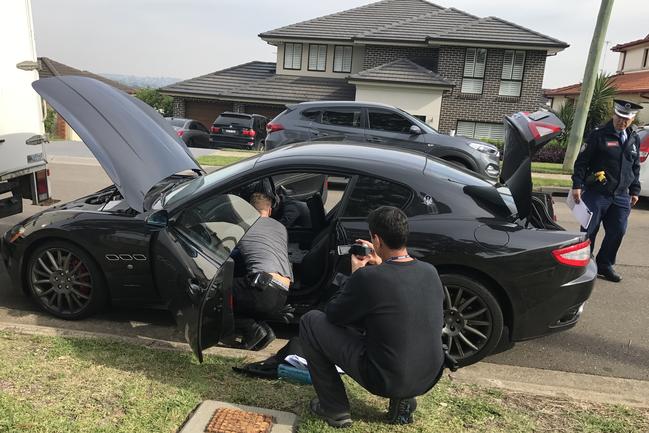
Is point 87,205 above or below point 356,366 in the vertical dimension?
above

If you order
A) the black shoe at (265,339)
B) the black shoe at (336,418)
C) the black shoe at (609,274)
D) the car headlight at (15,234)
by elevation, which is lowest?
the black shoe at (609,274)

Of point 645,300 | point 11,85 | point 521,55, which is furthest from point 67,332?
point 521,55

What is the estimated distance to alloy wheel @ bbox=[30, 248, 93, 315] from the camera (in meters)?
3.97

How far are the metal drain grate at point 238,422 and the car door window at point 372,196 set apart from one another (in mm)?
1512

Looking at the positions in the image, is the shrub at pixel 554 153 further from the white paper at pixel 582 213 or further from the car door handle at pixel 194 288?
the car door handle at pixel 194 288

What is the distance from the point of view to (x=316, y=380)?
2.76 meters

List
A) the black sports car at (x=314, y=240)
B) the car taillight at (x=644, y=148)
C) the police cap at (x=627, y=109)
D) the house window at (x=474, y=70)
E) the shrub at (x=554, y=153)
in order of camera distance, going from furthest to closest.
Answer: the house window at (x=474, y=70) < the shrub at (x=554, y=153) < the car taillight at (x=644, y=148) < the police cap at (x=627, y=109) < the black sports car at (x=314, y=240)

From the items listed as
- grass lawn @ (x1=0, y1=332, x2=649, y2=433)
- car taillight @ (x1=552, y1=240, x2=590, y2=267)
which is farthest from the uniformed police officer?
grass lawn @ (x1=0, y1=332, x2=649, y2=433)

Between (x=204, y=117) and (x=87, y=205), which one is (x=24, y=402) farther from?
(x=204, y=117)

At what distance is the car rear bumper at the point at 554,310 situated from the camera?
3.49 m

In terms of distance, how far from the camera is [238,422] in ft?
8.75

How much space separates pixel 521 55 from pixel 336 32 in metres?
8.87

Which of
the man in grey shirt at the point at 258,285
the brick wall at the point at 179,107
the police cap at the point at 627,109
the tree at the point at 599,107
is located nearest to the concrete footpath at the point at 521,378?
the man in grey shirt at the point at 258,285

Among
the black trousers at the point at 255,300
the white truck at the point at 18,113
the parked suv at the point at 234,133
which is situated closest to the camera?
the black trousers at the point at 255,300
